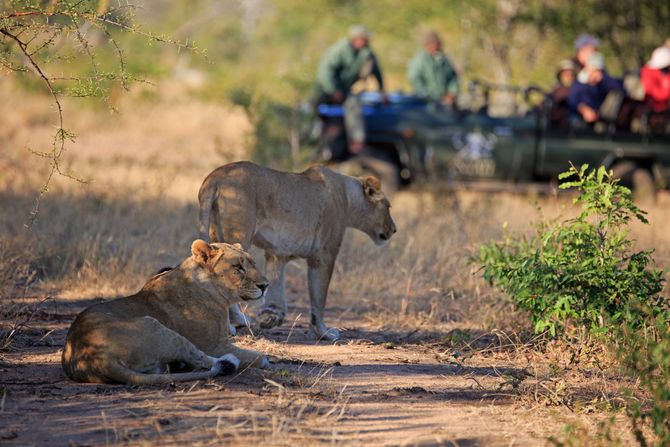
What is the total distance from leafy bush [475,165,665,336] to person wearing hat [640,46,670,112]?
25.4 ft

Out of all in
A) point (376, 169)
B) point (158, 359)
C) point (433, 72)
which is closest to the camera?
point (158, 359)

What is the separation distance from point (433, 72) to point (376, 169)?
2043 millimetres

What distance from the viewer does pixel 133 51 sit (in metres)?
28.5

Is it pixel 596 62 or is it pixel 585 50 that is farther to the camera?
pixel 585 50

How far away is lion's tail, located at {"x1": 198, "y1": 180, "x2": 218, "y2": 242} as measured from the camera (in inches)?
249

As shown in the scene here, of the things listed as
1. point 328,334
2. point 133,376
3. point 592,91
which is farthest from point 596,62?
point 133,376

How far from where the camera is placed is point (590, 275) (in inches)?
245

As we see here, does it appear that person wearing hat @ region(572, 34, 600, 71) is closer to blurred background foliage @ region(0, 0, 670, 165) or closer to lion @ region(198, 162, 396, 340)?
blurred background foliage @ region(0, 0, 670, 165)

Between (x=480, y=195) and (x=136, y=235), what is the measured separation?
541cm

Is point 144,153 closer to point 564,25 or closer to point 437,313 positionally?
point 564,25

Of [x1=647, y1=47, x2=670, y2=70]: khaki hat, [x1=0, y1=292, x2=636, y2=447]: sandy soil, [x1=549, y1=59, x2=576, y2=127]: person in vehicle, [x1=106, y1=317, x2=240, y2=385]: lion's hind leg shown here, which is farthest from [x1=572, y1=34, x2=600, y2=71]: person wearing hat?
[x1=106, y1=317, x2=240, y2=385]: lion's hind leg

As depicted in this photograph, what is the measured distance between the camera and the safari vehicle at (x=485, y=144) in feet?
43.0

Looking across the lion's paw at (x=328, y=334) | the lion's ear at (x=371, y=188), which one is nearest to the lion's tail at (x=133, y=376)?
the lion's paw at (x=328, y=334)

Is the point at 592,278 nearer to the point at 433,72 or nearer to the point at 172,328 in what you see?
the point at 172,328
